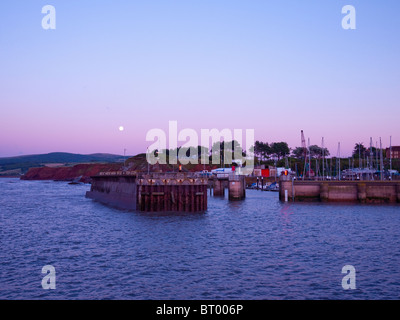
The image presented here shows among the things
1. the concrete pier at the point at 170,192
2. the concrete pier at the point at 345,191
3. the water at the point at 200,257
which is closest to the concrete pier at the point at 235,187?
the concrete pier at the point at 345,191

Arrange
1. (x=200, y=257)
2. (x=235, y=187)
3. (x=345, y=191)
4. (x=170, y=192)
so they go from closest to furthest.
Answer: (x=200, y=257)
(x=170, y=192)
(x=345, y=191)
(x=235, y=187)

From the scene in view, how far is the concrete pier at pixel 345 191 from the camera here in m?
78.3

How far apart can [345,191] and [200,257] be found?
57.5 meters

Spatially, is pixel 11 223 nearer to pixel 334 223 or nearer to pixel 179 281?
pixel 179 281

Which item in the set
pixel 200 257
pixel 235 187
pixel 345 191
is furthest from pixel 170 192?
pixel 345 191

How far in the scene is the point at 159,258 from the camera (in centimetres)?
3123

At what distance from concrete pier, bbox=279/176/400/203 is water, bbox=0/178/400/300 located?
22.7 metres

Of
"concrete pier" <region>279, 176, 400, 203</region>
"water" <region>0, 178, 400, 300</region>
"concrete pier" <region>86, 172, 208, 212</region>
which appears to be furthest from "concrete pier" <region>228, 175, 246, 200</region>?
"water" <region>0, 178, 400, 300</region>

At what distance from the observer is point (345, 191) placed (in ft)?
265

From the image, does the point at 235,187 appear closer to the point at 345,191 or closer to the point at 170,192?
the point at 345,191

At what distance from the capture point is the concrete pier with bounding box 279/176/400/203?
78.3 metres

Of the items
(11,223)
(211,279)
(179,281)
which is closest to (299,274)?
(211,279)

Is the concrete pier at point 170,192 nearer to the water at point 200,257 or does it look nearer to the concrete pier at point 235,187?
the water at point 200,257

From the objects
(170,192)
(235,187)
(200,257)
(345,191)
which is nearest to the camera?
(200,257)
